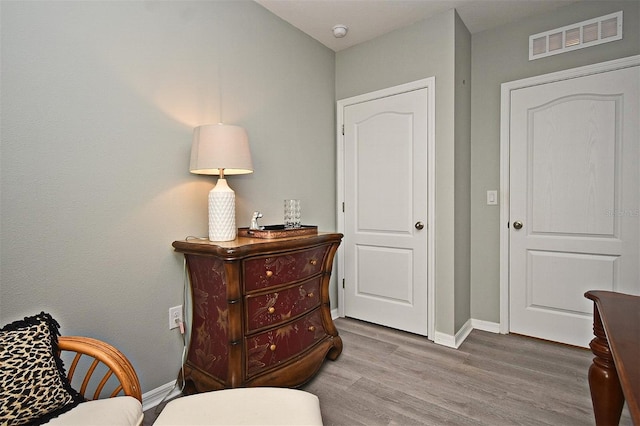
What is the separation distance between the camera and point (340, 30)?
275cm

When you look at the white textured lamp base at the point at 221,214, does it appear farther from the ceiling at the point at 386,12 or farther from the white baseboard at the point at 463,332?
the white baseboard at the point at 463,332

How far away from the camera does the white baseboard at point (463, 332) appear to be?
8.43ft

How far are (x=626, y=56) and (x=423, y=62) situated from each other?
135 cm

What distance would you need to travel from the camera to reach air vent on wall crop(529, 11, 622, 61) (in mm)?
2367

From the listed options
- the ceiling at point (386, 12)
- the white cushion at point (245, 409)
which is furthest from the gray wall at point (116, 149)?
the white cushion at point (245, 409)

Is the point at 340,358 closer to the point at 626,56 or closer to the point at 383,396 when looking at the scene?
the point at 383,396

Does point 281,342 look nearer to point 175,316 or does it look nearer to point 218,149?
point 175,316

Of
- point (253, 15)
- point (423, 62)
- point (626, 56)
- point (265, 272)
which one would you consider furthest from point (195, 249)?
point (626, 56)

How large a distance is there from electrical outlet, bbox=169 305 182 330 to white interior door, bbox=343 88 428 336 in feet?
5.42

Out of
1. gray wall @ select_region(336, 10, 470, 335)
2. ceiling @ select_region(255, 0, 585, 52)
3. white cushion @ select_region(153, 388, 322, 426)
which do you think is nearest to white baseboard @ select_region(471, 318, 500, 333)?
gray wall @ select_region(336, 10, 470, 335)

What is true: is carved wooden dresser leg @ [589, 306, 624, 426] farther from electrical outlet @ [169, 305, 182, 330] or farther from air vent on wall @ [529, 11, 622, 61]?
air vent on wall @ [529, 11, 622, 61]

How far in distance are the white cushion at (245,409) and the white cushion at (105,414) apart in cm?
11

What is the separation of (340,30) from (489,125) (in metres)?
1.49

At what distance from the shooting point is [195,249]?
173cm
